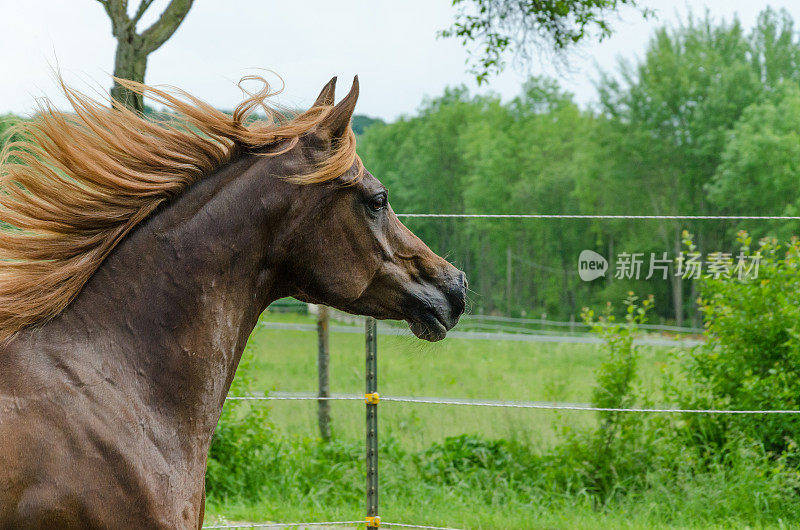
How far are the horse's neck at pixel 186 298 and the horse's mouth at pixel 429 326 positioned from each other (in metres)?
0.55

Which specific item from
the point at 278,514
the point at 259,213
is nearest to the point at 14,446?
the point at 259,213

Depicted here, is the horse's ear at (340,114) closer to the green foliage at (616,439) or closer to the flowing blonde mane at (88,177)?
the flowing blonde mane at (88,177)

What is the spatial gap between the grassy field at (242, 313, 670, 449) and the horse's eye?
329 centimetres

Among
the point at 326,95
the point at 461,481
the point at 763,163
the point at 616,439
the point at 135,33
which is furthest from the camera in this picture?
the point at 763,163

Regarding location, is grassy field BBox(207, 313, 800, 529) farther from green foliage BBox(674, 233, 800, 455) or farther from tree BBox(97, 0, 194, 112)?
tree BBox(97, 0, 194, 112)

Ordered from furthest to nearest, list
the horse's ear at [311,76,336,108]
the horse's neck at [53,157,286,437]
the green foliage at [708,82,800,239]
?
the green foliage at [708,82,800,239] < the horse's ear at [311,76,336,108] < the horse's neck at [53,157,286,437]

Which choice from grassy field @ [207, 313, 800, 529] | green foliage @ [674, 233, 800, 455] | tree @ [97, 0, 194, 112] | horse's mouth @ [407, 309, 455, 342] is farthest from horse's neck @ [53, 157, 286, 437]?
green foliage @ [674, 233, 800, 455]

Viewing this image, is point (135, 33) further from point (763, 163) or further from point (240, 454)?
point (763, 163)

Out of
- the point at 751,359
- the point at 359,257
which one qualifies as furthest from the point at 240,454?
the point at 359,257

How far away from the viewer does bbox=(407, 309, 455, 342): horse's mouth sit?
2.48 m

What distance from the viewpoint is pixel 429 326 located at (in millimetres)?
2488

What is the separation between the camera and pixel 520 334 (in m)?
11.7

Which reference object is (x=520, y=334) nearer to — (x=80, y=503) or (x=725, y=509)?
(x=725, y=509)

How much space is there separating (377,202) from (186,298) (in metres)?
0.65
